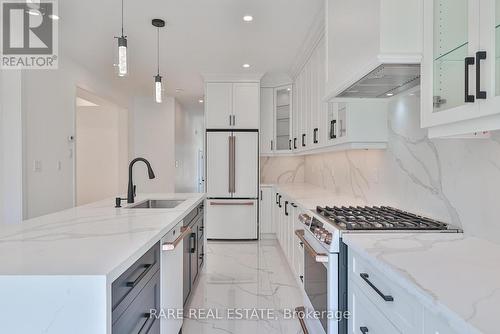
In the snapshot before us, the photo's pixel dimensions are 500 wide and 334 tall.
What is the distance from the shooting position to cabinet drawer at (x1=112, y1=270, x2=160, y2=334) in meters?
1.18

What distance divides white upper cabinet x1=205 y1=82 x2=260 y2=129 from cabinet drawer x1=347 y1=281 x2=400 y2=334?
372 centimetres

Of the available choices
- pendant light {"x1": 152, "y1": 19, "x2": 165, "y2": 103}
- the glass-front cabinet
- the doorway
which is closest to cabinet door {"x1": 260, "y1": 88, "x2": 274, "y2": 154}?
the glass-front cabinet

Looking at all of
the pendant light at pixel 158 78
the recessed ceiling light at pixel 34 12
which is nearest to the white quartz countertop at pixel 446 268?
the pendant light at pixel 158 78

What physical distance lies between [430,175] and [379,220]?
42cm

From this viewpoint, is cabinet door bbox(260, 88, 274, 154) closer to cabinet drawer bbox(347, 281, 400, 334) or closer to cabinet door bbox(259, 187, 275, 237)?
cabinet door bbox(259, 187, 275, 237)

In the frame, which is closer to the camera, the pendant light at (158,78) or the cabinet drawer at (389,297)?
the cabinet drawer at (389,297)

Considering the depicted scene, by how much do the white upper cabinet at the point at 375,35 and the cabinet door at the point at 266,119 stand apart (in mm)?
3278

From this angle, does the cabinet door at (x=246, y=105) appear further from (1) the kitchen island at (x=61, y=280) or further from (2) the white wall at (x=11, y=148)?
(1) the kitchen island at (x=61, y=280)

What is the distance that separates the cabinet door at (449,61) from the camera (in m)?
1.03

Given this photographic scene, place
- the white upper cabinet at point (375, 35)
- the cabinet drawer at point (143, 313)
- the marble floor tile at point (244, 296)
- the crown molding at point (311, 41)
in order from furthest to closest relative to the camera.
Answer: the crown molding at point (311, 41), the marble floor tile at point (244, 296), the white upper cabinet at point (375, 35), the cabinet drawer at point (143, 313)

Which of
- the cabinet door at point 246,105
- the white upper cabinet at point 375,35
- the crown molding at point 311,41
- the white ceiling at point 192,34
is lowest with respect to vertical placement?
the white upper cabinet at point 375,35

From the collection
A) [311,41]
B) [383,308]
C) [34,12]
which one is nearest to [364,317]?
[383,308]

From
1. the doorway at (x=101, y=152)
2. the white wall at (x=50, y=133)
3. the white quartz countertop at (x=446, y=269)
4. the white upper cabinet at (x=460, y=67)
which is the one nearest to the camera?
the white quartz countertop at (x=446, y=269)

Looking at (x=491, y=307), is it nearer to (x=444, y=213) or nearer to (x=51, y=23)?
(x=444, y=213)
